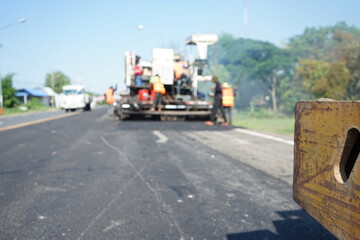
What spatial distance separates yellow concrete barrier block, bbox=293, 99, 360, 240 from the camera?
3.69 ft

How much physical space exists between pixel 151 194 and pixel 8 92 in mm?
47084

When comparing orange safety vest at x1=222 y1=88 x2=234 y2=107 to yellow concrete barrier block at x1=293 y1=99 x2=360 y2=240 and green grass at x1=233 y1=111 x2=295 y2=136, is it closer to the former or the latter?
green grass at x1=233 y1=111 x2=295 y2=136

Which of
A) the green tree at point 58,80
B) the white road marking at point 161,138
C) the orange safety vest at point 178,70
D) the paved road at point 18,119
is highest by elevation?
the green tree at point 58,80

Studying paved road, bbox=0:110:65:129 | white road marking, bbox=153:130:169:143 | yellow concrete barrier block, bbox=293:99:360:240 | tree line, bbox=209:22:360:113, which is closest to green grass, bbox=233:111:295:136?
white road marking, bbox=153:130:169:143

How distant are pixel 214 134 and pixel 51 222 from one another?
6472 millimetres

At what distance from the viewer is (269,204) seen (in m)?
3.37

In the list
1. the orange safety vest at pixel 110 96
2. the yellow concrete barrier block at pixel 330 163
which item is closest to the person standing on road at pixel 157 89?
the orange safety vest at pixel 110 96

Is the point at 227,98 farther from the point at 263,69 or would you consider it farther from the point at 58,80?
the point at 58,80

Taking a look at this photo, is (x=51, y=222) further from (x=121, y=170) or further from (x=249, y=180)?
(x=249, y=180)

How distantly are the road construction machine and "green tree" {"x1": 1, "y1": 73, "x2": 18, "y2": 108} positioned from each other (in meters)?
36.7

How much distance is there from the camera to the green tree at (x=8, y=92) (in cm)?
4403

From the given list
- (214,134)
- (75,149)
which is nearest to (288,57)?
(214,134)

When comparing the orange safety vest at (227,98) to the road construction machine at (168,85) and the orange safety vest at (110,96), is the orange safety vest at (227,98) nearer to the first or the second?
the road construction machine at (168,85)

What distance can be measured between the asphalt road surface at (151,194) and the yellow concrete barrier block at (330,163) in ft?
4.56
